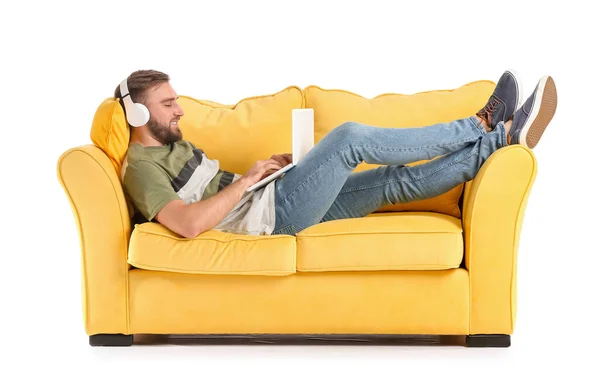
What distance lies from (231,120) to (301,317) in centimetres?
111

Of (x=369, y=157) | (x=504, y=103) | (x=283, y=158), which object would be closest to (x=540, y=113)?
(x=504, y=103)

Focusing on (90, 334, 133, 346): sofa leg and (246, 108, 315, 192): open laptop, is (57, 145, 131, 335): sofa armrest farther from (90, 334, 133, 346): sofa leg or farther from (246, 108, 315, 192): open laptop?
(246, 108, 315, 192): open laptop

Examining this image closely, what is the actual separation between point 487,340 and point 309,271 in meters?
0.75

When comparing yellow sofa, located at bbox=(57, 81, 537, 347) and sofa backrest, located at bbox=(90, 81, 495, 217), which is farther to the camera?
sofa backrest, located at bbox=(90, 81, 495, 217)

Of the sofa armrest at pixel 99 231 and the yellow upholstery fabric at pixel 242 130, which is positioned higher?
the yellow upholstery fabric at pixel 242 130

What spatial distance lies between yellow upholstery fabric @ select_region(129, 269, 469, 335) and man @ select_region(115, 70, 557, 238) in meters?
0.25

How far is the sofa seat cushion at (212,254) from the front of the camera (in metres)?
3.45

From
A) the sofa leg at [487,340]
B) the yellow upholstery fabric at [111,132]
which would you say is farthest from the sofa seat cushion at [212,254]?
the sofa leg at [487,340]

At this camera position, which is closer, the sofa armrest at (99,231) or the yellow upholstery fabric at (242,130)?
the sofa armrest at (99,231)

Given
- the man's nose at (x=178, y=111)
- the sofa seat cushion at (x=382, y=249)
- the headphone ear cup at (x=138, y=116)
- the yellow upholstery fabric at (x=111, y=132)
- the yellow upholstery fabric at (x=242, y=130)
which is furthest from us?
the yellow upholstery fabric at (x=242, y=130)

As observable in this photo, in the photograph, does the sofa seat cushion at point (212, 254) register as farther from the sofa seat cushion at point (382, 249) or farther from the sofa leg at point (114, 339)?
the sofa leg at point (114, 339)

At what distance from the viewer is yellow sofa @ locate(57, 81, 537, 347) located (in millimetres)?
3457

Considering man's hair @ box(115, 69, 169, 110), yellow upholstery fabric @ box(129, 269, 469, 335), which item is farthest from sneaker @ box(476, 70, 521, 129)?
man's hair @ box(115, 69, 169, 110)

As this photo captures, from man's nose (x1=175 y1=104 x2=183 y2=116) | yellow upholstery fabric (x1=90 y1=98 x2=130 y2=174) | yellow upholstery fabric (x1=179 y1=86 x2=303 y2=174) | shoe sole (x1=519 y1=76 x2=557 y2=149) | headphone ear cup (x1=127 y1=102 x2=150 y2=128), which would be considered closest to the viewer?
shoe sole (x1=519 y1=76 x2=557 y2=149)
